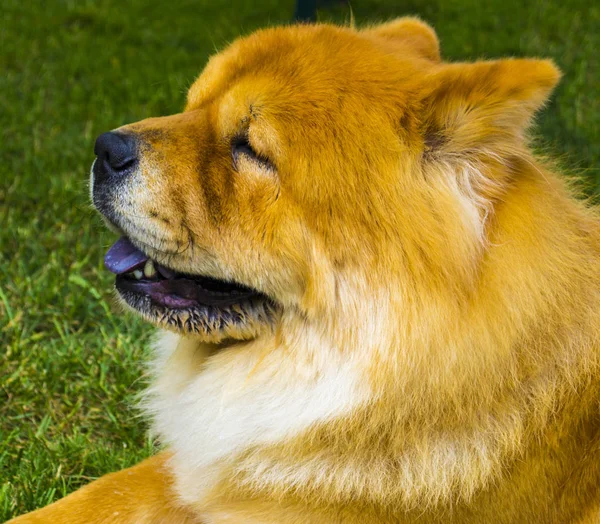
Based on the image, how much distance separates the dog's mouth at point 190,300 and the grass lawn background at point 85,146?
0.75 metres

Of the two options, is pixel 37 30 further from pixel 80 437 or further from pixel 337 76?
pixel 337 76

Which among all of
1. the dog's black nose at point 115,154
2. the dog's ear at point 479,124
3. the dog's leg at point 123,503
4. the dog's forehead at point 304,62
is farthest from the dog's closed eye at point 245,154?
the dog's leg at point 123,503

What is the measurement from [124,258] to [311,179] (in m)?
0.72

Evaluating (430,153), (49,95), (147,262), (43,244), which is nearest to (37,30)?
(49,95)

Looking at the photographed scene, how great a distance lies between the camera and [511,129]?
75.5 inches

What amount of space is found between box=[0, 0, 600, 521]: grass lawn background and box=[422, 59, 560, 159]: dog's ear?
1.05 meters

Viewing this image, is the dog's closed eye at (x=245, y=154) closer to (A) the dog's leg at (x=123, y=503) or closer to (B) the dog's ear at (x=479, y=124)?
(B) the dog's ear at (x=479, y=124)

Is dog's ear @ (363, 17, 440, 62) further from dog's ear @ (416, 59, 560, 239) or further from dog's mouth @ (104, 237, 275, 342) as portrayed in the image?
dog's mouth @ (104, 237, 275, 342)

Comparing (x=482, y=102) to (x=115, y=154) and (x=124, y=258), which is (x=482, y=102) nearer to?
(x=115, y=154)

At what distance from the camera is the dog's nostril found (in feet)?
7.10

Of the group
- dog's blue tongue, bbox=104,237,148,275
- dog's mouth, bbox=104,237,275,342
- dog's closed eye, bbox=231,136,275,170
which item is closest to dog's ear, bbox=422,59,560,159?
dog's closed eye, bbox=231,136,275,170

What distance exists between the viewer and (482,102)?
1.88 m

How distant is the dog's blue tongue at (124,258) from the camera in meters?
2.38

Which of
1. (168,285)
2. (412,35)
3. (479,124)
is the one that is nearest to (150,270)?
(168,285)
